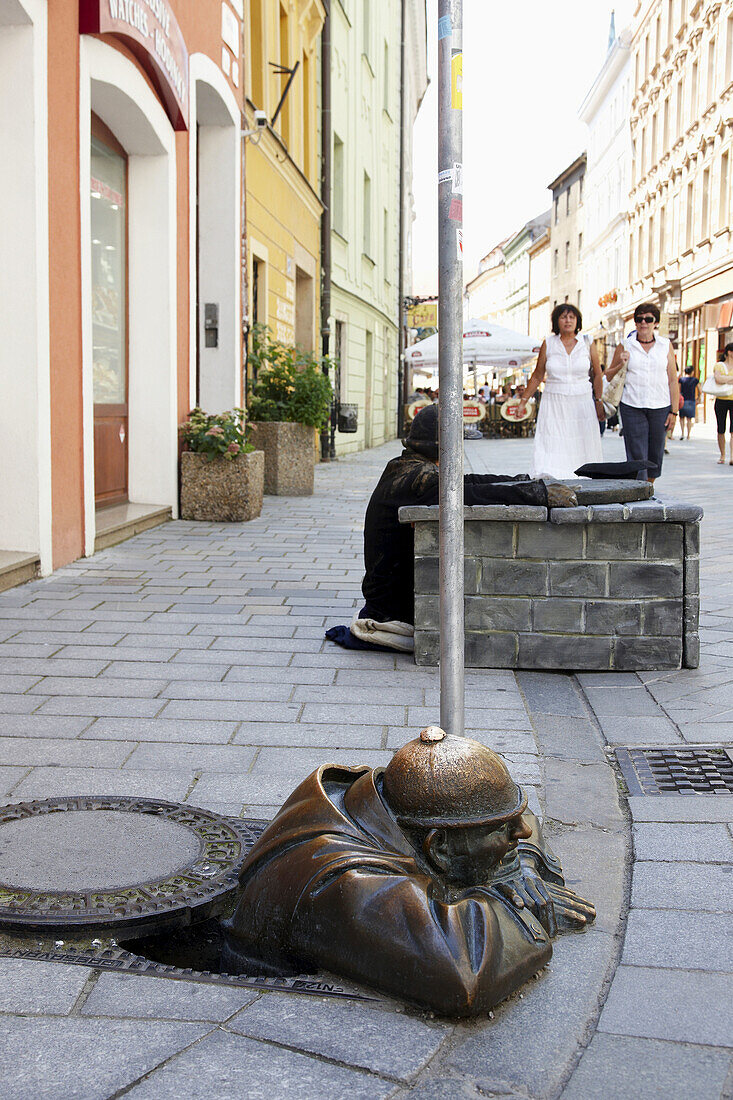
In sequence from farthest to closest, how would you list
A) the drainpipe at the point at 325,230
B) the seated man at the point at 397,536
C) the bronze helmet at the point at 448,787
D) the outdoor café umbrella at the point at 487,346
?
the outdoor café umbrella at the point at 487,346 < the drainpipe at the point at 325,230 < the seated man at the point at 397,536 < the bronze helmet at the point at 448,787

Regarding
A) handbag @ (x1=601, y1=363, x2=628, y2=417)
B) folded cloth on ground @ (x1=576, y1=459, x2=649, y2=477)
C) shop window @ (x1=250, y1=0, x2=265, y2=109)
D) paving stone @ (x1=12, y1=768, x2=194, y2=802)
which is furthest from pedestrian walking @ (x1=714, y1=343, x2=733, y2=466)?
paving stone @ (x1=12, y1=768, x2=194, y2=802)

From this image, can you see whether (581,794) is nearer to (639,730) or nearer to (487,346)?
(639,730)

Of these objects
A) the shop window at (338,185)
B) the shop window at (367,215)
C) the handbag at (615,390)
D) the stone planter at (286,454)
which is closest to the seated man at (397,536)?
the handbag at (615,390)

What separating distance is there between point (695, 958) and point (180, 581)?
202 inches

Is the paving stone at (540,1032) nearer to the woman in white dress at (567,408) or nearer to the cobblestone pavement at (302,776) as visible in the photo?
the cobblestone pavement at (302,776)

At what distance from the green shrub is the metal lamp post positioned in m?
9.71

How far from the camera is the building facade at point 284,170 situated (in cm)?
1397

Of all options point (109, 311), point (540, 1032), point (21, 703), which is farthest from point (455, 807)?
point (109, 311)

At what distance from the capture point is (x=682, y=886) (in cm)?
279

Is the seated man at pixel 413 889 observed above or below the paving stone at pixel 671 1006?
above

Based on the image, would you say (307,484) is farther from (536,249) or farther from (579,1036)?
(536,249)

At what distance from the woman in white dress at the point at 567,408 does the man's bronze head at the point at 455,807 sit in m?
6.85

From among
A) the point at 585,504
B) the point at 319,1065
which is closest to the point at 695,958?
the point at 319,1065

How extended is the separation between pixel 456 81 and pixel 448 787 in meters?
1.71
